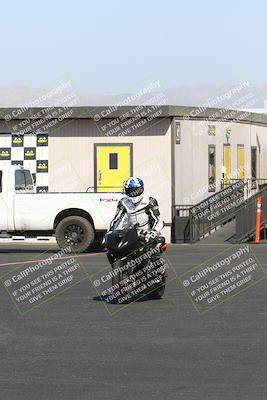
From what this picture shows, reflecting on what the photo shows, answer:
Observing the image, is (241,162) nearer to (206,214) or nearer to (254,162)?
(254,162)

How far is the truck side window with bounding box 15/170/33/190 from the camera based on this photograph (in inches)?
1059

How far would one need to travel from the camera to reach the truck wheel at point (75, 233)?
2614cm

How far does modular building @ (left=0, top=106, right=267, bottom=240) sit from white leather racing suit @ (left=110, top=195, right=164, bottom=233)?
16.4 metres

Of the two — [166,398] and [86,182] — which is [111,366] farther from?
[86,182]

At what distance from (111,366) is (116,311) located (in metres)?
4.41

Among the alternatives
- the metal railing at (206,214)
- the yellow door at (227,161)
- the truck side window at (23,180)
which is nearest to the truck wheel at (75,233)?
the truck side window at (23,180)

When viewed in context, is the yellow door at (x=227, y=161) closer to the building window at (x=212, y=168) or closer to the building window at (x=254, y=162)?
the building window at (x=212, y=168)

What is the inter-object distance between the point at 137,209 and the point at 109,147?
1744 centimetres

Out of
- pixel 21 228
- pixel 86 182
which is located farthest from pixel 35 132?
pixel 21 228

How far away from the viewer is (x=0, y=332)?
468 inches

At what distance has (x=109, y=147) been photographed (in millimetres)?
32656

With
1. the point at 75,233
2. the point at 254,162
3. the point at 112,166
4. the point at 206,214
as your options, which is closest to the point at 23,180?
the point at 75,233

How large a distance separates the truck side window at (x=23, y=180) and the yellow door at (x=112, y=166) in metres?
5.13

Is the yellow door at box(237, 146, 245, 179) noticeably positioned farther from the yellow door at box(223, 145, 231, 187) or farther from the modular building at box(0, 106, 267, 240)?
the modular building at box(0, 106, 267, 240)
